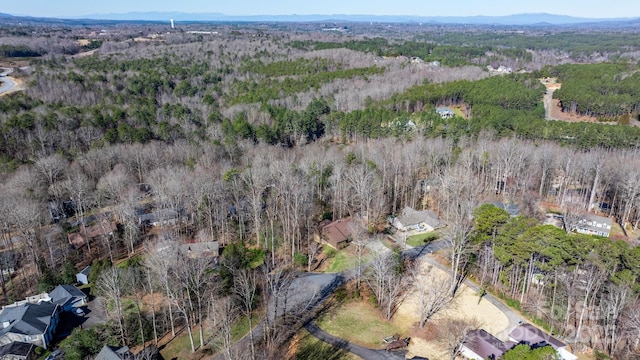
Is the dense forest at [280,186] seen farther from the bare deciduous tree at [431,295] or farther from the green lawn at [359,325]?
the bare deciduous tree at [431,295]

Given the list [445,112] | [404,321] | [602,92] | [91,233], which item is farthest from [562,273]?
[602,92]

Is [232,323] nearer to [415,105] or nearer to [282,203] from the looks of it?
[282,203]

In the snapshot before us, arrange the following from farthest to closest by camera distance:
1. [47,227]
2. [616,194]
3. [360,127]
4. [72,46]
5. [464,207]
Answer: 1. [72,46]
2. [360,127]
3. [616,194]
4. [47,227]
5. [464,207]

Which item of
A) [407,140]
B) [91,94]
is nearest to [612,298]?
[407,140]

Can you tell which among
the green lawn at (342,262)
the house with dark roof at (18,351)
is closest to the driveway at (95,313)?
the house with dark roof at (18,351)

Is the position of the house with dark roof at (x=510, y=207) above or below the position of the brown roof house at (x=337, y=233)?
above

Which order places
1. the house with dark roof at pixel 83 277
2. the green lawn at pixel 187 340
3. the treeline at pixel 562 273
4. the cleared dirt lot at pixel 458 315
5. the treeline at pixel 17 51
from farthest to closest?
the treeline at pixel 17 51 < the house with dark roof at pixel 83 277 < the cleared dirt lot at pixel 458 315 < the green lawn at pixel 187 340 < the treeline at pixel 562 273

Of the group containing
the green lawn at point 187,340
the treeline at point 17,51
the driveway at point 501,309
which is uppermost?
the treeline at point 17,51
